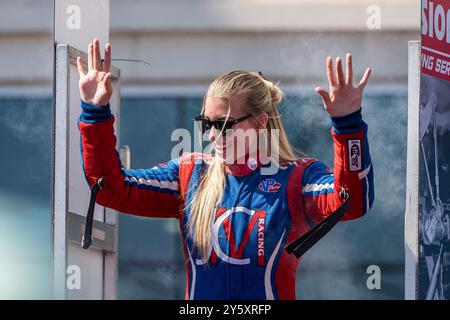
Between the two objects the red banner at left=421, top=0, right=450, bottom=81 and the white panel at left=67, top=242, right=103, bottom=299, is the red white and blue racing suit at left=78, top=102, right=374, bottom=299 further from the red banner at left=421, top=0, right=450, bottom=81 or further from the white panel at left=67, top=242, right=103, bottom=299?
the red banner at left=421, top=0, right=450, bottom=81

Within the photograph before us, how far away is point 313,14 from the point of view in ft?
24.0

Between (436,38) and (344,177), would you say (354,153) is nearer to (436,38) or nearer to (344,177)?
(344,177)

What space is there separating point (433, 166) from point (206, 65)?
317cm

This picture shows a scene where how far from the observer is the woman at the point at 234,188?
3.80 meters

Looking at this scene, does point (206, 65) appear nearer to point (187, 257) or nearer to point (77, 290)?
point (77, 290)

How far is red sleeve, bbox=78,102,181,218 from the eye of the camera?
3.82m

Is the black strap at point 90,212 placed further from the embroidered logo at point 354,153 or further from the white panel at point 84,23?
the embroidered logo at point 354,153

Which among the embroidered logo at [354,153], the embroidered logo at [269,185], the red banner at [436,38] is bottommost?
the embroidered logo at [269,185]

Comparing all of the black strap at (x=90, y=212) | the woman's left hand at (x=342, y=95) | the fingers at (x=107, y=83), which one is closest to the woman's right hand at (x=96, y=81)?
the fingers at (x=107, y=83)

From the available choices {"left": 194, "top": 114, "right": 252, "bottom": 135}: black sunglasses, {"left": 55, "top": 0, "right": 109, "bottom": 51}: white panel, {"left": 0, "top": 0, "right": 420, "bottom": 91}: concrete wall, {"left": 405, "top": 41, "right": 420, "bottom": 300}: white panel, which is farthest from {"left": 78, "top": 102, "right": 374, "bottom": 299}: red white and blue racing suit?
{"left": 0, "top": 0, "right": 420, "bottom": 91}: concrete wall

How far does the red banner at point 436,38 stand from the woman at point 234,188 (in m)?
0.78

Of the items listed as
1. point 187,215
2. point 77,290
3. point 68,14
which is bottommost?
point 77,290
